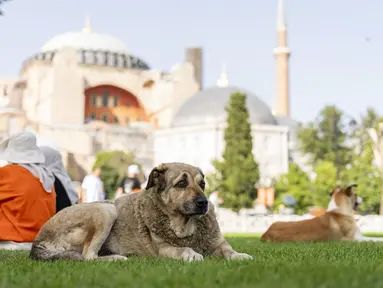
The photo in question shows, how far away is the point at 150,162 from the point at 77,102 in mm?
15401

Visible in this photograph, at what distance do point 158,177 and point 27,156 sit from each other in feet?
10.5

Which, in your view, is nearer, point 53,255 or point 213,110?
point 53,255

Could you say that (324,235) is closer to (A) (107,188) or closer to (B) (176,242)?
(B) (176,242)

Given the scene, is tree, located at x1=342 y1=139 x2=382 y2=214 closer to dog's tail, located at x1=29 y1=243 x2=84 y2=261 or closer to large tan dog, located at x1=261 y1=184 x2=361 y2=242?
large tan dog, located at x1=261 y1=184 x2=361 y2=242

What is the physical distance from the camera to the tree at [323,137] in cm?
6844

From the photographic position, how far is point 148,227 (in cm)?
643

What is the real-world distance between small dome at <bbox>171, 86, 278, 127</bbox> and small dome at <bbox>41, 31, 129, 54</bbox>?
49454 millimetres

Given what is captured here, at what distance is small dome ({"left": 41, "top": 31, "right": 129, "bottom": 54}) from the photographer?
11931 cm

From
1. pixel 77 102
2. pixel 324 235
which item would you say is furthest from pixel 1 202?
pixel 77 102

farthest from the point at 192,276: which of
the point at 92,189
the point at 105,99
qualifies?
the point at 105,99

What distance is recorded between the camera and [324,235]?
11.1 m

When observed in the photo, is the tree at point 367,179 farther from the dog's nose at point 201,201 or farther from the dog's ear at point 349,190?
the dog's nose at point 201,201

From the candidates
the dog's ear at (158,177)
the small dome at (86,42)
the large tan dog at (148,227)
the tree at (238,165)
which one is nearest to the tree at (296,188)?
the tree at (238,165)

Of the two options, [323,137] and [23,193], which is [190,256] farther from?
[323,137]
